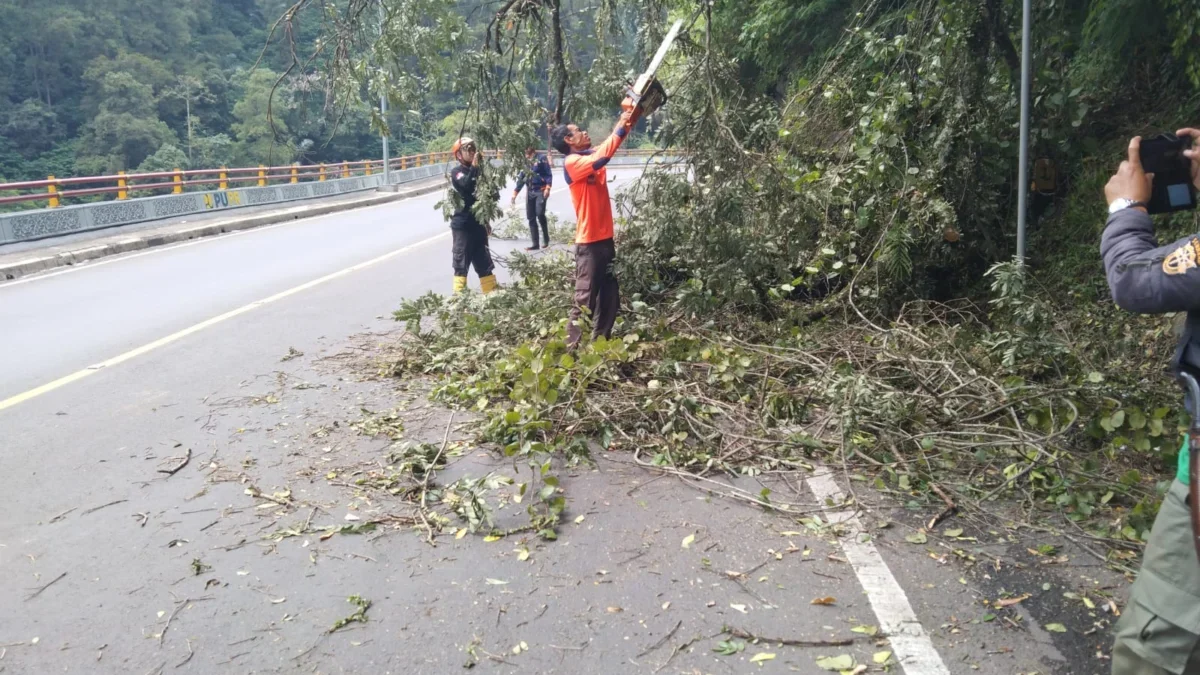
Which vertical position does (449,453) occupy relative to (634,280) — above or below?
below

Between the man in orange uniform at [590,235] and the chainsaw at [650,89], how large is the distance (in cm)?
50

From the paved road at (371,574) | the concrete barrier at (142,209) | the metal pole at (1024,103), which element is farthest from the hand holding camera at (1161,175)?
the concrete barrier at (142,209)

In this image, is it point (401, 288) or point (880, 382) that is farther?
point (401, 288)

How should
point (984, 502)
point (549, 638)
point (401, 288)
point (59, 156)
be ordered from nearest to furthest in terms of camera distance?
point (549, 638) < point (984, 502) < point (401, 288) < point (59, 156)

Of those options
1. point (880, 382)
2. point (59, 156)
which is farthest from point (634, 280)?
point (59, 156)

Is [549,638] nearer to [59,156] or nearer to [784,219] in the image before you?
[784,219]

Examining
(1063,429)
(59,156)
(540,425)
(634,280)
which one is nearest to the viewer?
(1063,429)

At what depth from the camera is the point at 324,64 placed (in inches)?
298

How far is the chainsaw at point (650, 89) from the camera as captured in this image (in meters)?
6.34

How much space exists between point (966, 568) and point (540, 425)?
2536 millimetres

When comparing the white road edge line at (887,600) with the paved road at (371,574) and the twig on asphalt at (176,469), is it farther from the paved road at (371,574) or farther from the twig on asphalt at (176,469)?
the twig on asphalt at (176,469)

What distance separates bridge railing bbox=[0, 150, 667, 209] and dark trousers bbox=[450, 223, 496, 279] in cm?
80

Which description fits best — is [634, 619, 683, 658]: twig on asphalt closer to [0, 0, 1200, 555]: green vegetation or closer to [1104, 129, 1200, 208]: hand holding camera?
[0, 0, 1200, 555]: green vegetation

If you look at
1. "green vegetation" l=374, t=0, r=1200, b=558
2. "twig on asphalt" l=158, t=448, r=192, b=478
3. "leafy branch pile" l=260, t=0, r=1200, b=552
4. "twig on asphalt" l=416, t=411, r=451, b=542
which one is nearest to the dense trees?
"leafy branch pile" l=260, t=0, r=1200, b=552
